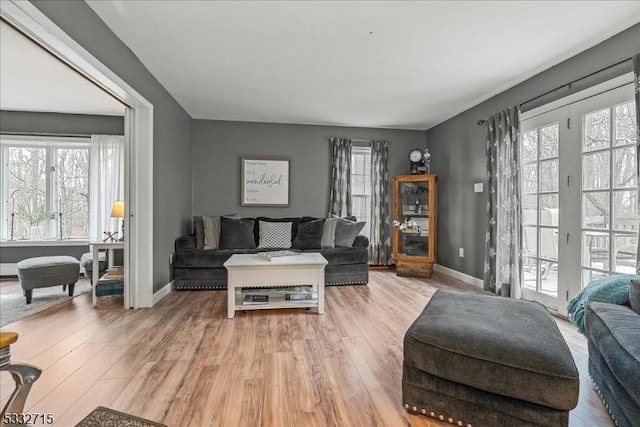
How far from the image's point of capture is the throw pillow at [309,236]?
441 cm

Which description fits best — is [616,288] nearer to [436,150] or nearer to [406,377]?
[406,377]

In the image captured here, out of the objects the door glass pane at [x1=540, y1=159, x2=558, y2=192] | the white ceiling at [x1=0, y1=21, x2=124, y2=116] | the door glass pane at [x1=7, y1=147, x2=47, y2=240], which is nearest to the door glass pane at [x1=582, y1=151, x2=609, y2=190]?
the door glass pane at [x1=540, y1=159, x2=558, y2=192]

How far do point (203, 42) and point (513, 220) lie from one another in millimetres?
3571

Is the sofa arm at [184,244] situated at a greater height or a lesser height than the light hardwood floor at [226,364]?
greater

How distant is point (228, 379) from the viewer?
1.81m

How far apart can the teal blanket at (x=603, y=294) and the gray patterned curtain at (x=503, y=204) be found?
1344 millimetres

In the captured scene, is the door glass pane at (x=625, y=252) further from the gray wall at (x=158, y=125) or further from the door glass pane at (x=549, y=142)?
the gray wall at (x=158, y=125)

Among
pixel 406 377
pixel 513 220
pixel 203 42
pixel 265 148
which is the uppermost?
pixel 203 42

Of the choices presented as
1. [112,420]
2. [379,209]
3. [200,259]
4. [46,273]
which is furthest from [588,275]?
[46,273]

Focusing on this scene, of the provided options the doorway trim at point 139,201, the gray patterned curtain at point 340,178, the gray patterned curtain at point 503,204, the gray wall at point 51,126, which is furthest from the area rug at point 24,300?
the gray patterned curtain at point 503,204

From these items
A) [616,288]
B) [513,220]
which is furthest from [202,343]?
[513,220]

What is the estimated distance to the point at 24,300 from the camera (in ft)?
11.0

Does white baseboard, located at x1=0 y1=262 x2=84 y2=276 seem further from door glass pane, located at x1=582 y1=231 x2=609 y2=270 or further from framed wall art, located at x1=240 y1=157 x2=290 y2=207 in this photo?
door glass pane, located at x1=582 y1=231 x2=609 y2=270

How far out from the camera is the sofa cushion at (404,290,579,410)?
Result: 122 cm
